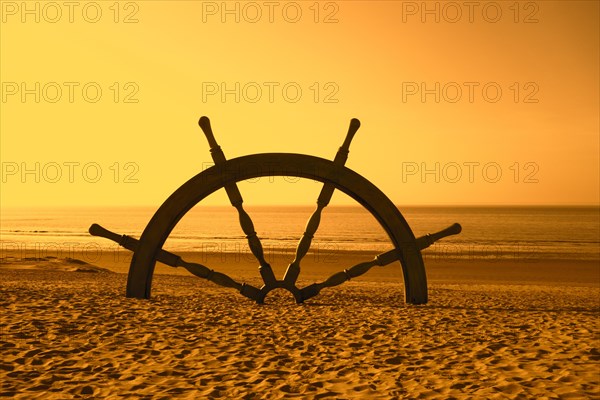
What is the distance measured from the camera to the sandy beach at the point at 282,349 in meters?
4.80

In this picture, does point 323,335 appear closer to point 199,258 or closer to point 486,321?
point 486,321

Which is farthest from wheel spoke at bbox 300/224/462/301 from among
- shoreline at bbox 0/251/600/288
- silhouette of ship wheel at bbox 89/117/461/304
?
shoreline at bbox 0/251/600/288

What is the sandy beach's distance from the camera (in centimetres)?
480

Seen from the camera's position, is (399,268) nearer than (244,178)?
No

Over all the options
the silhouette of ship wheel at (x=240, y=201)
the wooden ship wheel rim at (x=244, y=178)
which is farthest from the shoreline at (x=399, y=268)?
the wooden ship wheel rim at (x=244, y=178)

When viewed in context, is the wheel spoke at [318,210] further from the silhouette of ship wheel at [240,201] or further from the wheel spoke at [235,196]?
the wheel spoke at [235,196]

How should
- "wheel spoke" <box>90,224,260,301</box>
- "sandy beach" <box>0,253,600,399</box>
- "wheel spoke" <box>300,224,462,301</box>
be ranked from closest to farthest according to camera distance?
"sandy beach" <box>0,253,600,399</box> → "wheel spoke" <box>90,224,260,301</box> → "wheel spoke" <box>300,224,462,301</box>

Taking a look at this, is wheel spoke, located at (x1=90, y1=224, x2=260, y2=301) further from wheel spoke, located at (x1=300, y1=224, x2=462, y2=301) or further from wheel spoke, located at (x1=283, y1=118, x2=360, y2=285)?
wheel spoke, located at (x1=300, y1=224, x2=462, y2=301)

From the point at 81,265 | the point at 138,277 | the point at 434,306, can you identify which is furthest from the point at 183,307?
the point at 81,265

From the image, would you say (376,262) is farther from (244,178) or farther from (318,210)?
(244,178)

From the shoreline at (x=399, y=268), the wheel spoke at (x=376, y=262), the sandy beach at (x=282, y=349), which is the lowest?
the shoreline at (x=399, y=268)

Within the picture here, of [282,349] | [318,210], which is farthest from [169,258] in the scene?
[282,349]

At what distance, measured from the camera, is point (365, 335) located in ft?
21.6

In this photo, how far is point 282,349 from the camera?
596 centimetres
